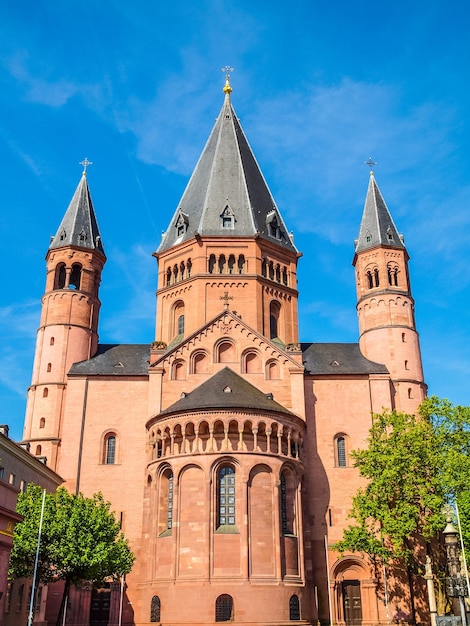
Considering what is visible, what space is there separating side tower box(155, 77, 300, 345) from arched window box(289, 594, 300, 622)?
21.9 metres

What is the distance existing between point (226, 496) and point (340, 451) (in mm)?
12986

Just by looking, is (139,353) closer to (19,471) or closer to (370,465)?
(19,471)

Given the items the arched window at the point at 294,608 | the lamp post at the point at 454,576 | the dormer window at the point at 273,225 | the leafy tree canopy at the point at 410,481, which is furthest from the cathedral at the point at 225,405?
the lamp post at the point at 454,576

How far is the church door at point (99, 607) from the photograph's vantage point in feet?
154

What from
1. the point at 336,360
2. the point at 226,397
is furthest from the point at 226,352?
the point at 336,360

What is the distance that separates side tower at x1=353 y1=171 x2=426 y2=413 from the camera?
185ft

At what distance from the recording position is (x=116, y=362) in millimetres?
56875

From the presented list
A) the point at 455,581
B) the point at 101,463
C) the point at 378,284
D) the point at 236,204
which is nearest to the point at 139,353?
the point at 101,463

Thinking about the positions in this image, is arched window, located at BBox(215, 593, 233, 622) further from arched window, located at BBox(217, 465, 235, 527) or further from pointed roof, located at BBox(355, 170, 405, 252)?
pointed roof, located at BBox(355, 170, 405, 252)

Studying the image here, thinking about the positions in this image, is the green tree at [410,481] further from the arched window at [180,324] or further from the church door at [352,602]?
the arched window at [180,324]

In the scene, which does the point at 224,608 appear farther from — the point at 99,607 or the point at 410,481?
the point at 410,481

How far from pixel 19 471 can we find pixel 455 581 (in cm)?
2726

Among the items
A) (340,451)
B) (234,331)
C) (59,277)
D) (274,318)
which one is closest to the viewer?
(340,451)

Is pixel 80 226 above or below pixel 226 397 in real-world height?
above
